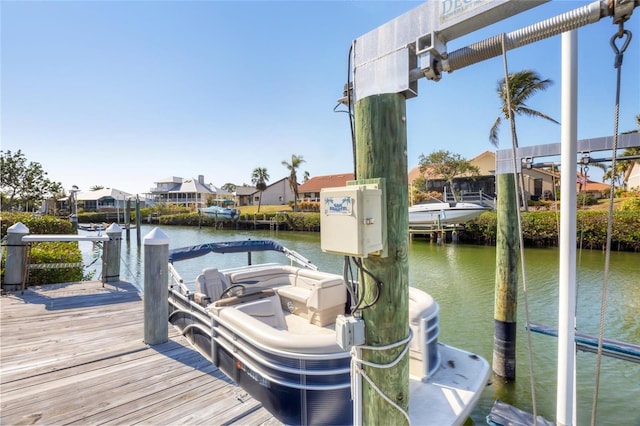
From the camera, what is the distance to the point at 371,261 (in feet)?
5.80

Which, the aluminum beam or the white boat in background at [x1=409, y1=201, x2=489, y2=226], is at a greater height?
the aluminum beam

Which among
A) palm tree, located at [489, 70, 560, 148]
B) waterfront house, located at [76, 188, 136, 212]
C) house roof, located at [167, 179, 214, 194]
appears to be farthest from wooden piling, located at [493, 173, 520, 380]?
house roof, located at [167, 179, 214, 194]

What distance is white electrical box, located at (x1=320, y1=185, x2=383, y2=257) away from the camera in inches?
63.4

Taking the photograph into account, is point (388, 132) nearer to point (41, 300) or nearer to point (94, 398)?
point (94, 398)

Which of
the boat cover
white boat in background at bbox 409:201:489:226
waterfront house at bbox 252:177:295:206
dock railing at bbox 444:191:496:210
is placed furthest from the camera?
waterfront house at bbox 252:177:295:206

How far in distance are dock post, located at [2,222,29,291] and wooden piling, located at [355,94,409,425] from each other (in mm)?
6583

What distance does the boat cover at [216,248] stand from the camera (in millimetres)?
6185

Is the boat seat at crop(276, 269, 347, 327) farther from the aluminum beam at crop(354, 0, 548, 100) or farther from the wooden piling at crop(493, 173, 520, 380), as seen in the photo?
the aluminum beam at crop(354, 0, 548, 100)

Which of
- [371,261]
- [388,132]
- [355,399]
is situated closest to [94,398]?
[355,399]

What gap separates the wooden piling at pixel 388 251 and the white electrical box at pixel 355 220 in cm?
10

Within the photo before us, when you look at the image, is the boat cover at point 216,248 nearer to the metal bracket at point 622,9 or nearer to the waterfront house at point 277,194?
the metal bracket at point 622,9

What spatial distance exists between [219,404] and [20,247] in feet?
17.3

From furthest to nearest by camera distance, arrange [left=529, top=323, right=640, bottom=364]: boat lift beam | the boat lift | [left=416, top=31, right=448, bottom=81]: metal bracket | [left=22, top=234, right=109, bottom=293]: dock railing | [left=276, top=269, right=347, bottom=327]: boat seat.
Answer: [left=22, top=234, right=109, bottom=293]: dock railing
[left=276, top=269, right=347, bottom=327]: boat seat
[left=529, top=323, right=640, bottom=364]: boat lift beam
[left=416, top=31, right=448, bottom=81]: metal bracket
the boat lift

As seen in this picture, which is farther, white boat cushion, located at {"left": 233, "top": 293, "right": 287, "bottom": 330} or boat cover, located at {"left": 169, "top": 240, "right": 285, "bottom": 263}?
boat cover, located at {"left": 169, "top": 240, "right": 285, "bottom": 263}
